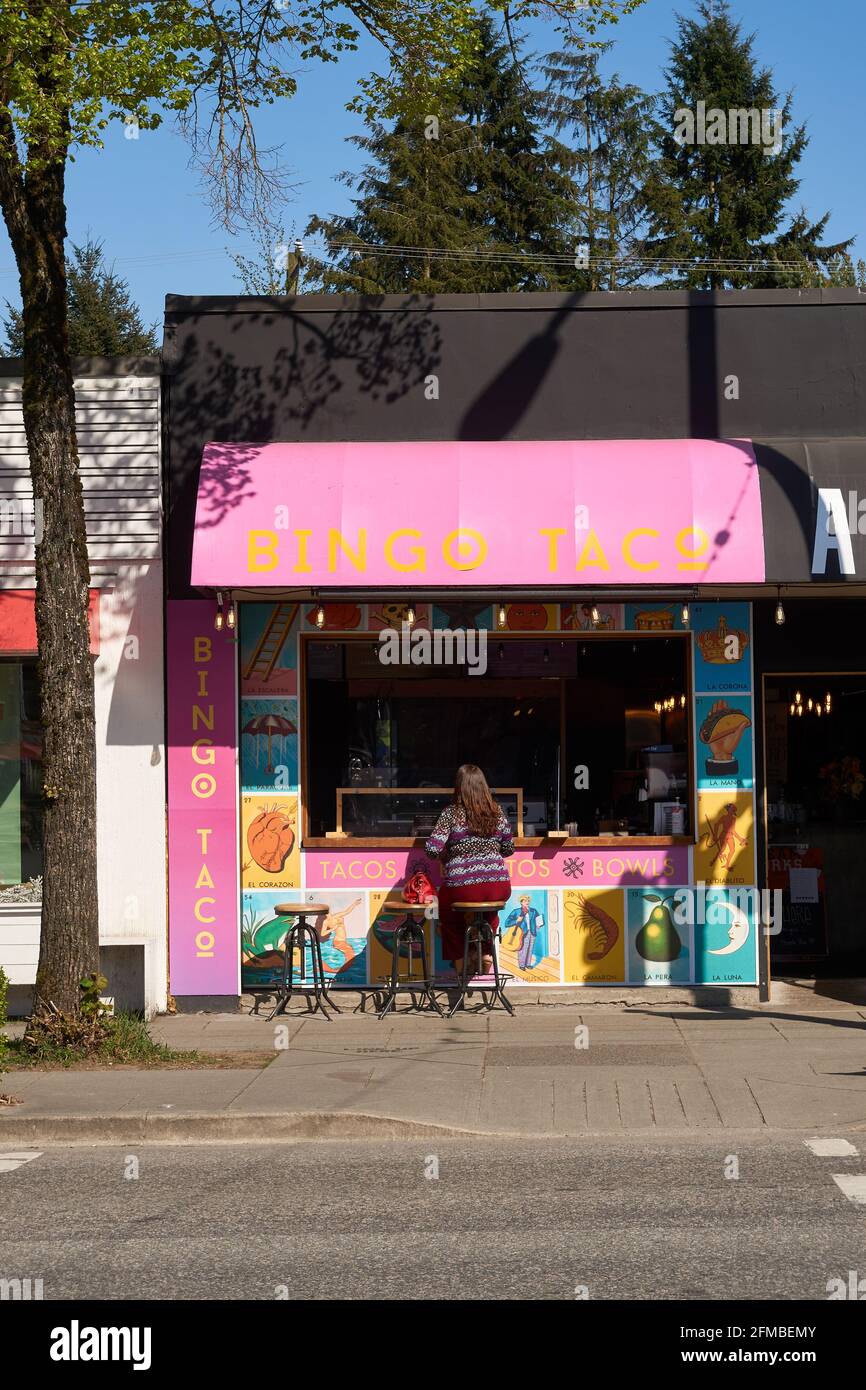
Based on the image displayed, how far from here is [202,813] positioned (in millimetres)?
12312

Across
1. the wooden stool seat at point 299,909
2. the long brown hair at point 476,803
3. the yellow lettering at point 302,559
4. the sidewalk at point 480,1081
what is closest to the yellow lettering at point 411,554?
the yellow lettering at point 302,559

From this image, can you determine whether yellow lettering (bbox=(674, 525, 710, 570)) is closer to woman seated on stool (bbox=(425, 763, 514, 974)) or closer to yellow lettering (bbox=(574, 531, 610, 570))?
yellow lettering (bbox=(574, 531, 610, 570))

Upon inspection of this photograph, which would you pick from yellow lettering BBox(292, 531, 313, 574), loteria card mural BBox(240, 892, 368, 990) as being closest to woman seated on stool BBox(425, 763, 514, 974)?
loteria card mural BBox(240, 892, 368, 990)

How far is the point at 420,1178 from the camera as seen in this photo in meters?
7.62

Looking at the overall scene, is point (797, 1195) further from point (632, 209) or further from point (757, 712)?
point (632, 209)

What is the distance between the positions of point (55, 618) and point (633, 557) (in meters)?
4.38

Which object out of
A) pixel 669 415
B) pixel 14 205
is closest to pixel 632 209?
pixel 669 415

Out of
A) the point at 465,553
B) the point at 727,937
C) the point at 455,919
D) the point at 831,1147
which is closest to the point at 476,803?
the point at 455,919

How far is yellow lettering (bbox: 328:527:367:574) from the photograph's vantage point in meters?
11.6

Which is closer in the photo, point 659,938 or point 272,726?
point 659,938

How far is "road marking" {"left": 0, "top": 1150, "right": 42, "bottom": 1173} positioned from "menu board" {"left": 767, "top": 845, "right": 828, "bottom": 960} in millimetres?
7370

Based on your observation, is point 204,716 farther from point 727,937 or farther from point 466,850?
point 727,937

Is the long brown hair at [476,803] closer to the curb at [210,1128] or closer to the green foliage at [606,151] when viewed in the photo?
the curb at [210,1128]

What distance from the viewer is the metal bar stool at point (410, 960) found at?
1188 centimetres
